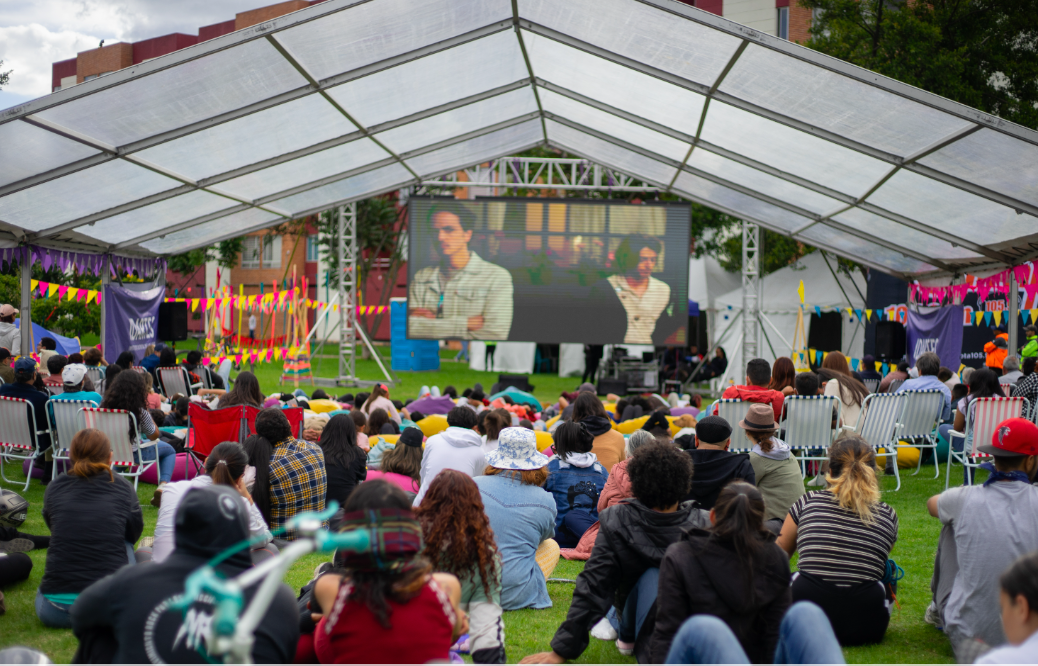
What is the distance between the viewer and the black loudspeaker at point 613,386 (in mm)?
15016

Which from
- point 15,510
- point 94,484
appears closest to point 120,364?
point 15,510

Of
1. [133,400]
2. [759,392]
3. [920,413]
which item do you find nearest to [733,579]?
[759,392]

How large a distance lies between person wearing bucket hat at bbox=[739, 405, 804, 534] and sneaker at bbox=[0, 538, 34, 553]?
406 cm

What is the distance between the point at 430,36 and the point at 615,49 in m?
1.70

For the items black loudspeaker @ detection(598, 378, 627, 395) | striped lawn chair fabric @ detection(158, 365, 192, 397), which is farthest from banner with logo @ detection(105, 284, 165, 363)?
black loudspeaker @ detection(598, 378, 627, 395)

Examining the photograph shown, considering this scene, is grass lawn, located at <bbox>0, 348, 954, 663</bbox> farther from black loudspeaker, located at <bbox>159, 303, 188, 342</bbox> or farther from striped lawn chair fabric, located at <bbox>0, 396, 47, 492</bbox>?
black loudspeaker, located at <bbox>159, 303, 188, 342</bbox>

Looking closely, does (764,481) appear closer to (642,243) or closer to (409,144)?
(409,144)

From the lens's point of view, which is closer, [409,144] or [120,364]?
[120,364]

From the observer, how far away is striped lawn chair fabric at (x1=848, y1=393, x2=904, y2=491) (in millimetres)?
6852

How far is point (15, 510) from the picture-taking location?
4562 millimetres

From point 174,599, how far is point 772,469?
3386mm

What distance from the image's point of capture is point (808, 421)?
6.66m

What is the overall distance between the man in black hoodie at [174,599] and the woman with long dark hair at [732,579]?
1.14 metres

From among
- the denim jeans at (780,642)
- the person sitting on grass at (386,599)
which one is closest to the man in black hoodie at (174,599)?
the person sitting on grass at (386,599)
